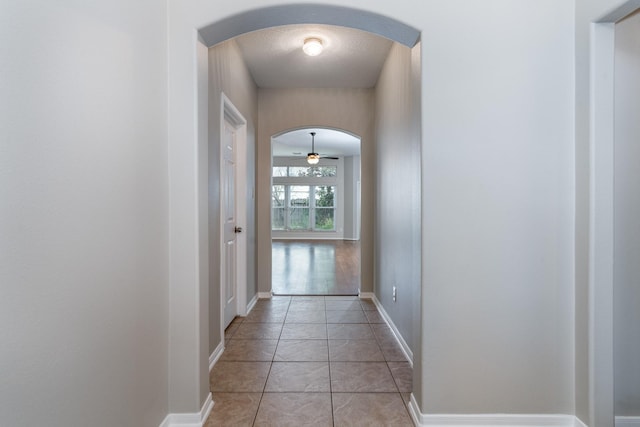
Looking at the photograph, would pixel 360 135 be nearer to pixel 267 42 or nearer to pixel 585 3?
pixel 267 42

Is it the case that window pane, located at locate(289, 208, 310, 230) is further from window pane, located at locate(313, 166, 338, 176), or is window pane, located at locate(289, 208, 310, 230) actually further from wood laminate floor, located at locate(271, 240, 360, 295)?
wood laminate floor, located at locate(271, 240, 360, 295)

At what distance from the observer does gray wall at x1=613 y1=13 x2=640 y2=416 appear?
180 centimetres

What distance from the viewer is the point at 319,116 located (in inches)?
174

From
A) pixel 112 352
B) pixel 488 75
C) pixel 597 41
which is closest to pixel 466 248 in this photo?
pixel 488 75

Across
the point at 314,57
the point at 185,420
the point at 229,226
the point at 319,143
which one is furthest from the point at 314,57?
the point at 319,143

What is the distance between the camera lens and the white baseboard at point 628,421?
183 cm

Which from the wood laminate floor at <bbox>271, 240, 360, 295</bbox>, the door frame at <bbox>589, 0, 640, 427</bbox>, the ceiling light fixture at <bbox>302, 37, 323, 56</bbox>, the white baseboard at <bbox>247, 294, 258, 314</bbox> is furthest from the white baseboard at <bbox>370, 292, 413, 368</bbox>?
the ceiling light fixture at <bbox>302, 37, 323, 56</bbox>

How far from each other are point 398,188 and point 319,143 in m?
6.58

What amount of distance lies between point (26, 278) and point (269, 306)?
127 inches

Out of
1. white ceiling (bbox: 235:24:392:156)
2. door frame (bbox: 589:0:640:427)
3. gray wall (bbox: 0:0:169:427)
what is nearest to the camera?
gray wall (bbox: 0:0:169:427)

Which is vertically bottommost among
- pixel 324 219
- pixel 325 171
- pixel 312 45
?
pixel 324 219

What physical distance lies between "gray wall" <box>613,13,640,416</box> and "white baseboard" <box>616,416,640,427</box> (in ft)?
0.53

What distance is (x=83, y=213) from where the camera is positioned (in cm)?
117

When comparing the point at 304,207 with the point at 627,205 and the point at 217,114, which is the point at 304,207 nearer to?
the point at 217,114
